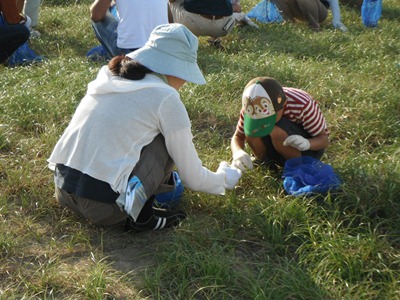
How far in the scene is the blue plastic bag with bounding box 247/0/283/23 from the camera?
757cm

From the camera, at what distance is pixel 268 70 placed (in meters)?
5.02

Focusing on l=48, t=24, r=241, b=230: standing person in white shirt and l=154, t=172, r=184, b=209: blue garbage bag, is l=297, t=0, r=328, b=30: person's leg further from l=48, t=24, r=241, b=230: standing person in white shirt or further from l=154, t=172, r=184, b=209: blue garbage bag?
l=48, t=24, r=241, b=230: standing person in white shirt

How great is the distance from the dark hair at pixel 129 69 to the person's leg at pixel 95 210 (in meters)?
0.59

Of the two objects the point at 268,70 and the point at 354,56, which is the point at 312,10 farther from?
the point at 268,70

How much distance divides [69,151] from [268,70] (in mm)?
2619

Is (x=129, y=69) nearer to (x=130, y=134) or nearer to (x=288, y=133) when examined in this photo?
(x=130, y=134)

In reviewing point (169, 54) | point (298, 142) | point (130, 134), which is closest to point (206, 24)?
point (298, 142)

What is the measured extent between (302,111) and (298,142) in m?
0.17

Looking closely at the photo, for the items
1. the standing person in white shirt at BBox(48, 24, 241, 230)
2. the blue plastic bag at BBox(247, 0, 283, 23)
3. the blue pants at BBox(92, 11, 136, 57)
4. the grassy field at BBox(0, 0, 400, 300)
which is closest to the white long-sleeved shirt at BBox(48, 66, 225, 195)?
the standing person in white shirt at BBox(48, 24, 241, 230)

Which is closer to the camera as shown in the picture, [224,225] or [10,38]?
[224,225]

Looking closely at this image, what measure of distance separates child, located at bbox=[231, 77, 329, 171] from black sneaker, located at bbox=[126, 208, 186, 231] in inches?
19.3

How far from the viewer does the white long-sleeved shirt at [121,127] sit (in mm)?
2689

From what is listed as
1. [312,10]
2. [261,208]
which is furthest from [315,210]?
[312,10]

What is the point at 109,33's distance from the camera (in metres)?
5.57
